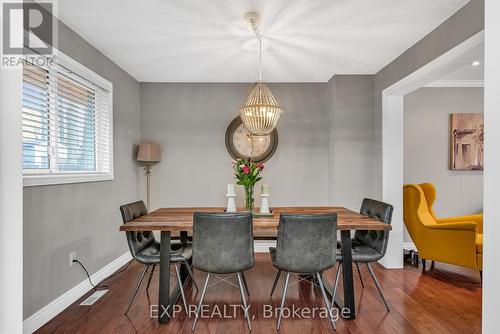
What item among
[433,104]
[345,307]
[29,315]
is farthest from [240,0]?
[433,104]

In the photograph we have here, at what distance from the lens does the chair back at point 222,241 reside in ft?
6.98

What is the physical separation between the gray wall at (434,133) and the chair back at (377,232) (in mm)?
1805

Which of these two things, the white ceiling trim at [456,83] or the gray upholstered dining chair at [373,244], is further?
the white ceiling trim at [456,83]

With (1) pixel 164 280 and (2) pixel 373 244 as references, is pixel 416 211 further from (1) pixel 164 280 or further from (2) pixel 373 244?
(1) pixel 164 280

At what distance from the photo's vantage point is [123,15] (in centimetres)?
242

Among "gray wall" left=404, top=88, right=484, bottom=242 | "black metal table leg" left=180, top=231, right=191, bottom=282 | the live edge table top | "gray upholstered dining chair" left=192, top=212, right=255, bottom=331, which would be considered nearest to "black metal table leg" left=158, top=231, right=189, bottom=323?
the live edge table top

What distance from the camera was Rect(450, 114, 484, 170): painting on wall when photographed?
4.24 meters

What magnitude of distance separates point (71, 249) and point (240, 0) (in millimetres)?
2642

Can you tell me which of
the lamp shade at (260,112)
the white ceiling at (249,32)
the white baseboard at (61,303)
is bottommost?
the white baseboard at (61,303)

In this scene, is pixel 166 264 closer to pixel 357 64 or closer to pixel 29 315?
pixel 29 315

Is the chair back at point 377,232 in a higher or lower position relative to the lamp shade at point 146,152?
lower
